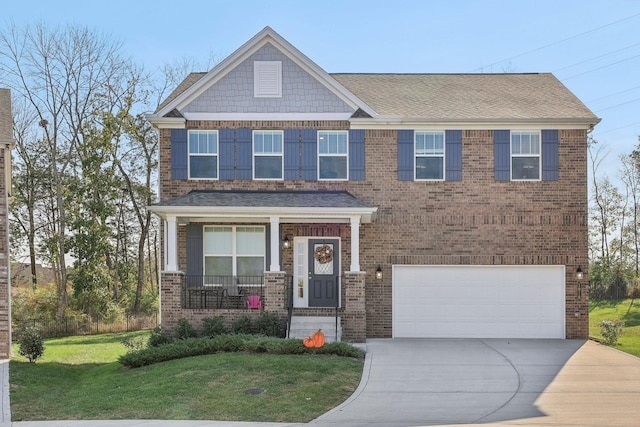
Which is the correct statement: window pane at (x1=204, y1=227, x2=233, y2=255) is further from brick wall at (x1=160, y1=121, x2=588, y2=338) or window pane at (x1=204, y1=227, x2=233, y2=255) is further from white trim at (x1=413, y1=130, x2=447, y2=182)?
white trim at (x1=413, y1=130, x2=447, y2=182)

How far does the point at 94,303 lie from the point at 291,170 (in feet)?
44.2

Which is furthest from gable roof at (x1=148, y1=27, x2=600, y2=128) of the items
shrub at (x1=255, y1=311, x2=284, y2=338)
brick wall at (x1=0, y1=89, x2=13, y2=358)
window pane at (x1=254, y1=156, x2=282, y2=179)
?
shrub at (x1=255, y1=311, x2=284, y2=338)

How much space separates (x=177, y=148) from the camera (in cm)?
2059

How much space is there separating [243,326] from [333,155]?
5404 mm

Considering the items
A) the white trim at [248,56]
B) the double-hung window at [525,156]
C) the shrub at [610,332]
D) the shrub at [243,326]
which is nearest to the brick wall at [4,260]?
the white trim at [248,56]

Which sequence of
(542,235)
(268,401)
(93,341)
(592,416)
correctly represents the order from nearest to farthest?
(592,416) < (268,401) < (542,235) < (93,341)

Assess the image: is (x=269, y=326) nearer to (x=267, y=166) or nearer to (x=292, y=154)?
(x=267, y=166)

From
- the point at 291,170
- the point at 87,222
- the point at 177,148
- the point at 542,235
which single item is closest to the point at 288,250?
the point at 291,170

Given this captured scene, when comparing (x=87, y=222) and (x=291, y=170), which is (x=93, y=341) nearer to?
(x=87, y=222)

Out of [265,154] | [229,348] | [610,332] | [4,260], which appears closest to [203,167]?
[265,154]

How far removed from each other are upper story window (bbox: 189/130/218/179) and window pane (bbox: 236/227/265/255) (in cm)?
170

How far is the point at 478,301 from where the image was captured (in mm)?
20453

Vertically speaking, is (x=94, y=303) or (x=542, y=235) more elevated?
(x=542, y=235)

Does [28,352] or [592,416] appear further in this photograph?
[28,352]
